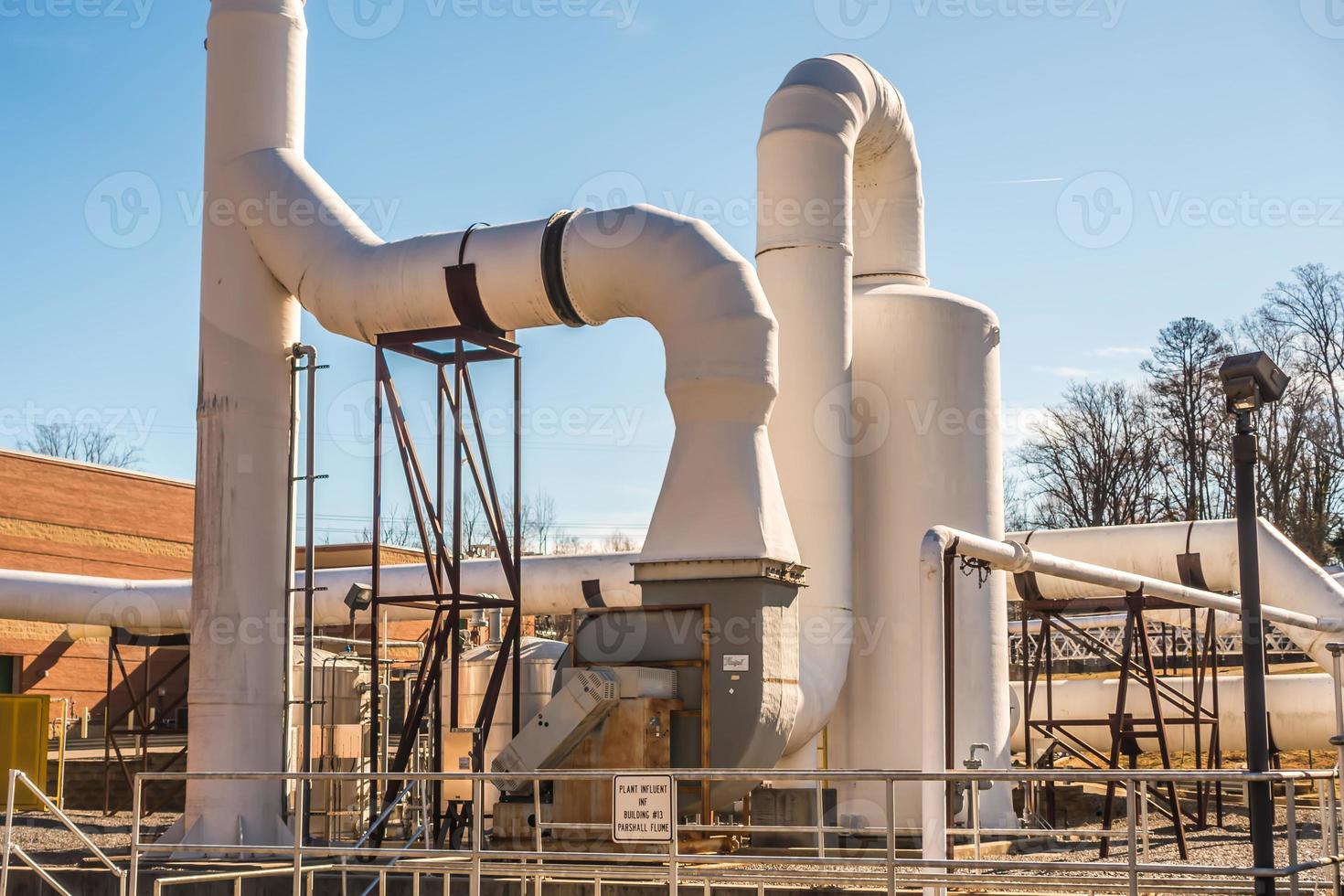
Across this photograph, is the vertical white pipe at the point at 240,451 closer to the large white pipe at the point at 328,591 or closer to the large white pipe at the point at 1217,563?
the large white pipe at the point at 328,591

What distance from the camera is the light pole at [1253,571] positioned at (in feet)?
26.0

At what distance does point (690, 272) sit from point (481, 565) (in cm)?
1108

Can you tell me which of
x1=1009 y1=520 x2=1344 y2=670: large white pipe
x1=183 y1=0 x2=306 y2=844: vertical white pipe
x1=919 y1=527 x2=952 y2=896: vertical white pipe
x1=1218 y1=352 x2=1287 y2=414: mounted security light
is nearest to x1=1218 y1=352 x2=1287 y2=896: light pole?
x1=1218 y1=352 x2=1287 y2=414: mounted security light

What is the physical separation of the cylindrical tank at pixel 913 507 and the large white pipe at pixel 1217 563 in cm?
248

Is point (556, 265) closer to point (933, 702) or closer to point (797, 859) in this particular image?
point (933, 702)

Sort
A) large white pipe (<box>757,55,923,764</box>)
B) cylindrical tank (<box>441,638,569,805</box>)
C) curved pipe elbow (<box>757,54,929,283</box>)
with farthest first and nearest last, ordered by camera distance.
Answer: cylindrical tank (<box>441,638,569,805</box>) → curved pipe elbow (<box>757,54,929,283</box>) → large white pipe (<box>757,55,923,764</box>)

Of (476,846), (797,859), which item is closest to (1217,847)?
(797,859)

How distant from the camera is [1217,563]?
2141 cm

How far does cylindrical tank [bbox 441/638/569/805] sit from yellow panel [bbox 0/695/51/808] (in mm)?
10560

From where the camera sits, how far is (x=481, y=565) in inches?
962

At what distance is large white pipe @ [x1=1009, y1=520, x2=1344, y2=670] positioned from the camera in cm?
2056

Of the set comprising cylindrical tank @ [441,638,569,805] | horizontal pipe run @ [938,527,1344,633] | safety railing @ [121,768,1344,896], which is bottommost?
safety railing @ [121,768,1344,896]

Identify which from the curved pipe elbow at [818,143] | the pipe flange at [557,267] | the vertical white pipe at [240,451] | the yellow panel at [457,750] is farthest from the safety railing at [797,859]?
the curved pipe elbow at [818,143]

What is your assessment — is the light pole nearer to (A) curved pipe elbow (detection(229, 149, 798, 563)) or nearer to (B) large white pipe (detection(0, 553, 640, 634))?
(A) curved pipe elbow (detection(229, 149, 798, 563))
